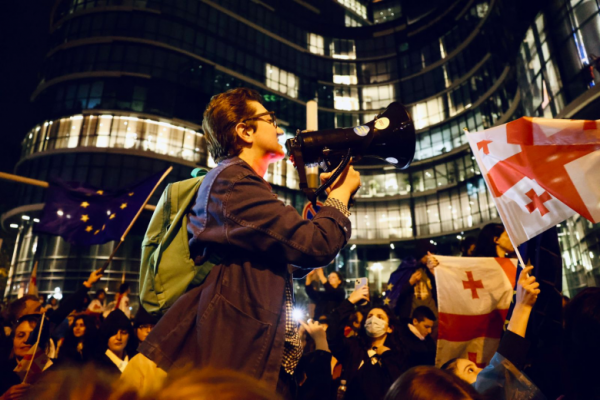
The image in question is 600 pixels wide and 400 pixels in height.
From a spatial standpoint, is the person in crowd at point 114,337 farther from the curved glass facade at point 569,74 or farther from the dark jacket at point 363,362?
the curved glass facade at point 569,74

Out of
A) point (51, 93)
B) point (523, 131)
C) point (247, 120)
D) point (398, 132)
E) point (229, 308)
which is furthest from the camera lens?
point (51, 93)

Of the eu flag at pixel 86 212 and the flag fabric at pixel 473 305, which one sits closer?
the flag fabric at pixel 473 305

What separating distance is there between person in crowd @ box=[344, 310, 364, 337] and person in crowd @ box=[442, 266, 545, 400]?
3.08m

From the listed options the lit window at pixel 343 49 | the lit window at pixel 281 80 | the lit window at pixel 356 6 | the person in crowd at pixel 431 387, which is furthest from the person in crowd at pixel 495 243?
the lit window at pixel 356 6

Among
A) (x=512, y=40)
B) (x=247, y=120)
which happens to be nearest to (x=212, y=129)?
(x=247, y=120)

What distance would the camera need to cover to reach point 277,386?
63.9 inches

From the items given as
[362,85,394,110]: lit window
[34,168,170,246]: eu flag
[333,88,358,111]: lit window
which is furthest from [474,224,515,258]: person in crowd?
[362,85,394,110]: lit window

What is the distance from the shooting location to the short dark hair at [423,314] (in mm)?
5557

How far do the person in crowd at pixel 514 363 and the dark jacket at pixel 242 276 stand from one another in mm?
930

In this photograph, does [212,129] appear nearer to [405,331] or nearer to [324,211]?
[324,211]

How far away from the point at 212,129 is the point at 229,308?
2.98 feet

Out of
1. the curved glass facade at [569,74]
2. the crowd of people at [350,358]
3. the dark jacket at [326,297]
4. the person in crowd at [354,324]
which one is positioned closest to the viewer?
the crowd of people at [350,358]

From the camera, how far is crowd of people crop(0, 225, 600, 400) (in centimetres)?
68

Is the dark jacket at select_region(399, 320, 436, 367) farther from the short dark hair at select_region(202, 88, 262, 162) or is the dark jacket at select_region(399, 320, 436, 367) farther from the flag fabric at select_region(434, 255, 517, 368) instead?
the short dark hair at select_region(202, 88, 262, 162)
